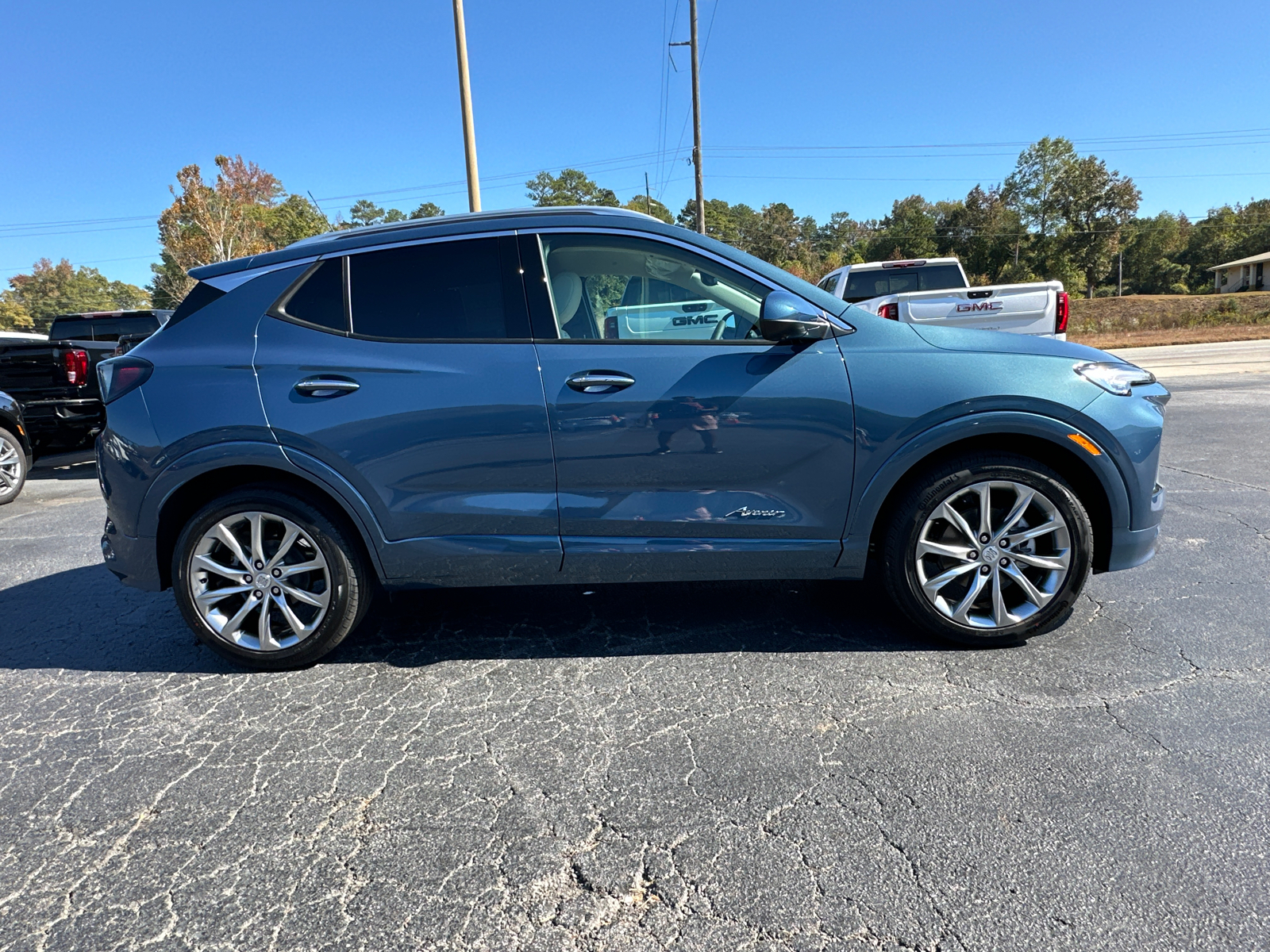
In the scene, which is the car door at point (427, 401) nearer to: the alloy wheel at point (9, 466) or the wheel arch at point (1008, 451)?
the wheel arch at point (1008, 451)

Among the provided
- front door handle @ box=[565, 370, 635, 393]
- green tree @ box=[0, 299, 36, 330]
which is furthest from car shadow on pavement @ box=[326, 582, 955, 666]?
green tree @ box=[0, 299, 36, 330]

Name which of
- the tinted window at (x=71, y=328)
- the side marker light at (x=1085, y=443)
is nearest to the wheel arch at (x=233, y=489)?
the side marker light at (x=1085, y=443)

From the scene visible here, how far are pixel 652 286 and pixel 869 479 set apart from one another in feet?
4.04

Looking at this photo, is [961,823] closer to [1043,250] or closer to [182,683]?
[182,683]

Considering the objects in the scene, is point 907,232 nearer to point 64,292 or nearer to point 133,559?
point 133,559

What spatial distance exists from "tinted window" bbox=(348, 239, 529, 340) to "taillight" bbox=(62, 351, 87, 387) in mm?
7516

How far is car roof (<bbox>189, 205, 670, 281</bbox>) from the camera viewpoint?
338cm

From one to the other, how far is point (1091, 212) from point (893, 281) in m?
65.8

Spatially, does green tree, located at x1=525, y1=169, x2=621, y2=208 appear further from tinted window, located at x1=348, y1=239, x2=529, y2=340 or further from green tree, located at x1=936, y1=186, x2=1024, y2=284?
tinted window, located at x1=348, y1=239, x2=529, y2=340

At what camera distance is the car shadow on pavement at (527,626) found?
3562mm

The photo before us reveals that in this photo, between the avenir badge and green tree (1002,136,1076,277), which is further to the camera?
green tree (1002,136,1076,277)

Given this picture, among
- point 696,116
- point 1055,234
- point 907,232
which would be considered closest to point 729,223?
point 907,232

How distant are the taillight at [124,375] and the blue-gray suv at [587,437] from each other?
0.01 metres

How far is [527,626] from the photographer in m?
3.85
